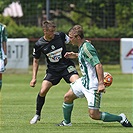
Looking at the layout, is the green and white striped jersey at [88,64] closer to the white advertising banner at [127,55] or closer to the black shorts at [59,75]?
the black shorts at [59,75]

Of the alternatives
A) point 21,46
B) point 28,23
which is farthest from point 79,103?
point 28,23

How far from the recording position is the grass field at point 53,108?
10.3m

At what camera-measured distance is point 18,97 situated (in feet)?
54.4

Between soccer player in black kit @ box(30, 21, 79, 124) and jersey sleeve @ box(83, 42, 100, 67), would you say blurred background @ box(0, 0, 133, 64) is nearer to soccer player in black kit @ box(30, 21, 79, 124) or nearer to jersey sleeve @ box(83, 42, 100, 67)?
soccer player in black kit @ box(30, 21, 79, 124)

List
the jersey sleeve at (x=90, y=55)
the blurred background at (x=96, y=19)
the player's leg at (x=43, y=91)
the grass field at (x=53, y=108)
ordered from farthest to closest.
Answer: the blurred background at (x=96, y=19) → the player's leg at (x=43, y=91) → the grass field at (x=53, y=108) → the jersey sleeve at (x=90, y=55)

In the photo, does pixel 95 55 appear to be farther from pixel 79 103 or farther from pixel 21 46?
pixel 21 46

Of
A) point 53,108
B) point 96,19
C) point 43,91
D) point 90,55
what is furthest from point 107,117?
point 96,19

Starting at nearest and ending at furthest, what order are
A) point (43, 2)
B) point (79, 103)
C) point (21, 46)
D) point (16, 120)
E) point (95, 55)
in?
1. point (95, 55)
2. point (16, 120)
3. point (79, 103)
4. point (21, 46)
5. point (43, 2)

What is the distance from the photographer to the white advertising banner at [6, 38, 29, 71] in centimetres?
2519

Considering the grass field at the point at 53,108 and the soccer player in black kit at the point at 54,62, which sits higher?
the soccer player in black kit at the point at 54,62

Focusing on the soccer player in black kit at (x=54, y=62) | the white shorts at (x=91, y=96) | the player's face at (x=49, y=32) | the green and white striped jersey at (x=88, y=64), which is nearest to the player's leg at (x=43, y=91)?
the soccer player in black kit at (x=54, y=62)

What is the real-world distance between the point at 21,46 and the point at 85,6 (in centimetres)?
740

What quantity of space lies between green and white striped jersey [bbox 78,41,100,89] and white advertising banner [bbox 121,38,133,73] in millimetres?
15176

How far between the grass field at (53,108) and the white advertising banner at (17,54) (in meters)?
2.31
